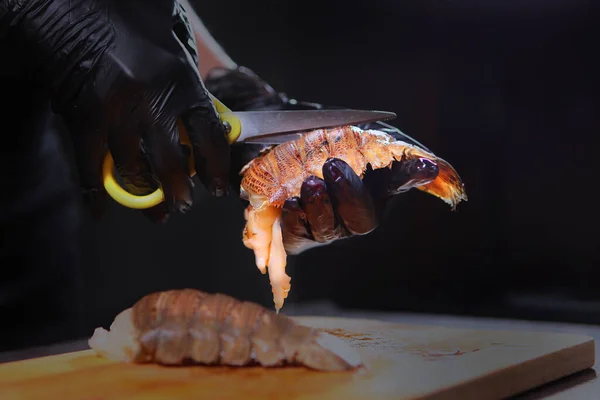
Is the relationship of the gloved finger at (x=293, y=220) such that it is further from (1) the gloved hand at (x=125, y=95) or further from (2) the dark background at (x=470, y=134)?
(2) the dark background at (x=470, y=134)

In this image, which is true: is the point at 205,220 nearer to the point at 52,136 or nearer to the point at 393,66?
the point at 52,136

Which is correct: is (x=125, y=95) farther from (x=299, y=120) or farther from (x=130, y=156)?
(x=299, y=120)

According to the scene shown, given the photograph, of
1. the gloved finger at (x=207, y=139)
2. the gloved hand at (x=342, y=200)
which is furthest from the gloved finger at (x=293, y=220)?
the gloved finger at (x=207, y=139)

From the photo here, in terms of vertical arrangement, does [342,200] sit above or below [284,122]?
below

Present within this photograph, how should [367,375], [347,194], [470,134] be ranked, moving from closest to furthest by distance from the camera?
[367,375], [347,194], [470,134]

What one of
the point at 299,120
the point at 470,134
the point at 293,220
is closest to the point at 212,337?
the point at 293,220

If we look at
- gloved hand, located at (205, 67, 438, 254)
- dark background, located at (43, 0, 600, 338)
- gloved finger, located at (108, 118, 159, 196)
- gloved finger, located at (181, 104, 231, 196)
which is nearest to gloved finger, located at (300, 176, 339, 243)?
gloved hand, located at (205, 67, 438, 254)
